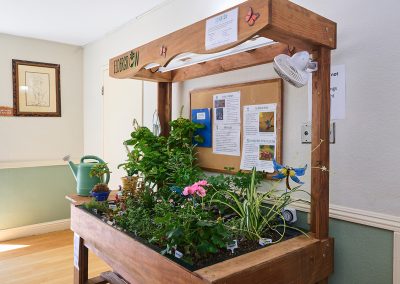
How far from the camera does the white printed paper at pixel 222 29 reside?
120cm

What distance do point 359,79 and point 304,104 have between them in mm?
285

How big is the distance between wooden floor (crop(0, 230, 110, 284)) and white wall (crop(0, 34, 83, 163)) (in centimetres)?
97

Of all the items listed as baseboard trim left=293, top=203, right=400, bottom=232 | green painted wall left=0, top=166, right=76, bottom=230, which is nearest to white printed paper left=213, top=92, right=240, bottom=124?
baseboard trim left=293, top=203, right=400, bottom=232

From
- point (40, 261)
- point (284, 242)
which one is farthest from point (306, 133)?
point (40, 261)

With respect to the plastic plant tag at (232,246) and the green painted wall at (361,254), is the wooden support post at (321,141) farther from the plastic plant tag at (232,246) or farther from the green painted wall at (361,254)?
the plastic plant tag at (232,246)

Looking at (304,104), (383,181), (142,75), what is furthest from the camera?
(142,75)

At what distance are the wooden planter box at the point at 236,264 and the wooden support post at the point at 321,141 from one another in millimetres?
117

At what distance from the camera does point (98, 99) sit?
3.75m

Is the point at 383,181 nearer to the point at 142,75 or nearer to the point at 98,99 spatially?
the point at 142,75

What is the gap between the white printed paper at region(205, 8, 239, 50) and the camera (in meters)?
1.20

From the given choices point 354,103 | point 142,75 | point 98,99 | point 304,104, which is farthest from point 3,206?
point 354,103

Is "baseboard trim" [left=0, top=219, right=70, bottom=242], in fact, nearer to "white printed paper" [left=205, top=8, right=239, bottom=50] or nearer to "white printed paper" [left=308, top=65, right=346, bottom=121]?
"white printed paper" [left=205, top=8, right=239, bottom=50]

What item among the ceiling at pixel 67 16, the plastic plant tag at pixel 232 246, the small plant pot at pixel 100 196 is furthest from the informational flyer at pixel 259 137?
the ceiling at pixel 67 16

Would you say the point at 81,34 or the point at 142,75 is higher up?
the point at 81,34
